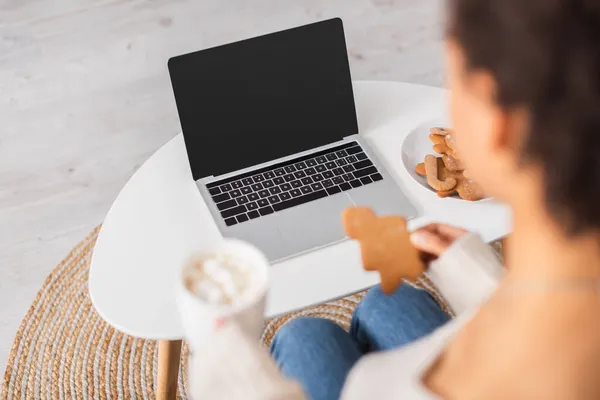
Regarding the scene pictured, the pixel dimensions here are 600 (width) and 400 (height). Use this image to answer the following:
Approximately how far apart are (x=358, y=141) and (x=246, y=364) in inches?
26.6

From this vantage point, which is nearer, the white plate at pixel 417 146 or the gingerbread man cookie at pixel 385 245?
the gingerbread man cookie at pixel 385 245

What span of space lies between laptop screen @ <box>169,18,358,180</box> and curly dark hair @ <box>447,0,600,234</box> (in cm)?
77

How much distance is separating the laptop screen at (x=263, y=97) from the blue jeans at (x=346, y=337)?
0.33 meters

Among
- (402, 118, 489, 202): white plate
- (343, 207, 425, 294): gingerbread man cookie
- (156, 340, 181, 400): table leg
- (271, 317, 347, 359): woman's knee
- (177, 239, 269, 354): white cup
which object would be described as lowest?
(156, 340, 181, 400): table leg

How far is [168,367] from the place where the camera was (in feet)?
4.36

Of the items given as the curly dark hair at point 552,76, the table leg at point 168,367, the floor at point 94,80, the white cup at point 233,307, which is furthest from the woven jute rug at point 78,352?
the curly dark hair at point 552,76

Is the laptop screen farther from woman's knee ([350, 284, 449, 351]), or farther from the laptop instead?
woman's knee ([350, 284, 449, 351])

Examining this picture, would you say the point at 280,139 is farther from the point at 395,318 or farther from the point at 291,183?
the point at 395,318

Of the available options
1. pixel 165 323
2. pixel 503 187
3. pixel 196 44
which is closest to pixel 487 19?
pixel 503 187

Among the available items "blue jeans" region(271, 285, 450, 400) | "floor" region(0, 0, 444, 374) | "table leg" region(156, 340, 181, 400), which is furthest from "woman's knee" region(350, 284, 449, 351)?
"floor" region(0, 0, 444, 374)

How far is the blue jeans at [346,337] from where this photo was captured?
1061 mm

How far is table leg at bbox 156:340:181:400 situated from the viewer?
1279mm

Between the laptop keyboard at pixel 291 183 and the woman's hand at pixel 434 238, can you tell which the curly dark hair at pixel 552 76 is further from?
the laptop keyboard at pixel 291 183

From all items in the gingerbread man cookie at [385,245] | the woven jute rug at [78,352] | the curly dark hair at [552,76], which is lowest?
the woven jute rug at [78,352]
